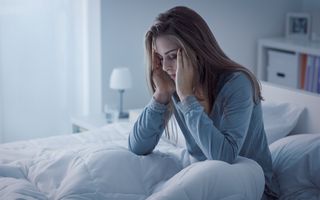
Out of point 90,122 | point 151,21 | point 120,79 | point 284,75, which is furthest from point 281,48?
point 90,122

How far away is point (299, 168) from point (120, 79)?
1454mm

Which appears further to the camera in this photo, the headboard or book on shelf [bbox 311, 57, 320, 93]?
book on shelf [bbox 311, 57, 320, 93]

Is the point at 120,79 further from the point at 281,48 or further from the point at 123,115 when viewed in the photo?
the point at 281,48

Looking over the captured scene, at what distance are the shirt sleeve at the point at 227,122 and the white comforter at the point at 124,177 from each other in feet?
0.18

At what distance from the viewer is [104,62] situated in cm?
313

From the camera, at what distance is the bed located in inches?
52.8

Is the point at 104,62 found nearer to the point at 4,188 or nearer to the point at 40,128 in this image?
the point at 40,128

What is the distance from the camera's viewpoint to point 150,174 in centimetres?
157

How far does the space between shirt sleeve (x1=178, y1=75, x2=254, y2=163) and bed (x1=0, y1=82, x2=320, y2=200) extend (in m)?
0.05

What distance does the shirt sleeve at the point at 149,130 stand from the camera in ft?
5.61

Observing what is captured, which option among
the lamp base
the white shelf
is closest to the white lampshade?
the lamp base

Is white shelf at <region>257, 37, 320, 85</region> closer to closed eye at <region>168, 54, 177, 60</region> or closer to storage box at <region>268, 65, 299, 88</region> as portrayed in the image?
storage box at <region>268, 65, 299, 88</region>

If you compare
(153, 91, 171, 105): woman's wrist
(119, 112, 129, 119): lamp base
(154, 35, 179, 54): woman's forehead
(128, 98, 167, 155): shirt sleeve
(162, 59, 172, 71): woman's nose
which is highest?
(154, 35, 179, 54): woman's forehead

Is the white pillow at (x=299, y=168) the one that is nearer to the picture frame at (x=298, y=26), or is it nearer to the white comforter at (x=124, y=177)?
the white comforter at (x=124, y=177)
